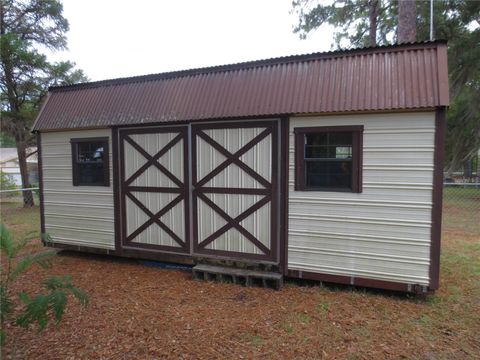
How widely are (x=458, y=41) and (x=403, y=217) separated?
11213 mm

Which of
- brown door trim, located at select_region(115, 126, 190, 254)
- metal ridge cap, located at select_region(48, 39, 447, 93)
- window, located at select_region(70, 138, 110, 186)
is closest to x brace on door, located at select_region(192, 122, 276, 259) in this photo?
brown door trim, located at select_region(115, 126, 190, 254)

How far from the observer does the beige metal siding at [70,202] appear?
660 cm

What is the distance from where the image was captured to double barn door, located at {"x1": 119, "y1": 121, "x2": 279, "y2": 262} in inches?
206

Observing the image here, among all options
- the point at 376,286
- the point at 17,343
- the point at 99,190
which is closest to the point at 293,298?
the point at 376,286

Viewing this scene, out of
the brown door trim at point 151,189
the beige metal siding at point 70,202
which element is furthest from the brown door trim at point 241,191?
the beige metal siding at point 70,202

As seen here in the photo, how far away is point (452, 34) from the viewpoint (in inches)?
484

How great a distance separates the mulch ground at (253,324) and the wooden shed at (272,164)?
42cm

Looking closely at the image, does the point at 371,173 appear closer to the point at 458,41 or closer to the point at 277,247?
the point at 277,247

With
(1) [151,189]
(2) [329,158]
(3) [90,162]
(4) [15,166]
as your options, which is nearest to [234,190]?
(2) [329,158]

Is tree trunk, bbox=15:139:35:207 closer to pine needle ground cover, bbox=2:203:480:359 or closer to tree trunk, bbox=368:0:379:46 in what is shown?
pine needle ground cover, bbox=2:203:480:359

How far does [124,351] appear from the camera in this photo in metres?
3.38

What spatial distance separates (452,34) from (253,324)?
532 inches

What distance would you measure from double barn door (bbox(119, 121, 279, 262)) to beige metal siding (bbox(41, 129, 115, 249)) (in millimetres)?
451

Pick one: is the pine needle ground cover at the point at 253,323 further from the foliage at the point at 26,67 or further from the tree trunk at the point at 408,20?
the foliage at the point at 26,67
